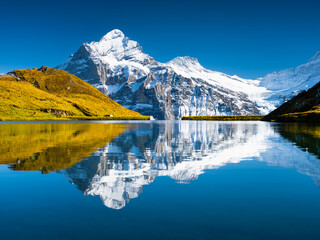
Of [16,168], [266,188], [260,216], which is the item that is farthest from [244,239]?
[16,168]

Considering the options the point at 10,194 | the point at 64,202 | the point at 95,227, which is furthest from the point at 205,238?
the point at 10,194

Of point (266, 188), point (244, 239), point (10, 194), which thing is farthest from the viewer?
point (266, 188)

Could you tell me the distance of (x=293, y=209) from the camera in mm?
13125

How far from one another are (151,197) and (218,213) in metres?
3.94

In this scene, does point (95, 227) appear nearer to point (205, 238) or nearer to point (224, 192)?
point (205, 238)

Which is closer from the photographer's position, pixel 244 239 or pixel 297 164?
pixel 244 239

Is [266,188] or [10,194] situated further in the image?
[266,188]

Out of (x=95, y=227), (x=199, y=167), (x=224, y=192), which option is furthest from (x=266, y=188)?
(x=95, y=227)

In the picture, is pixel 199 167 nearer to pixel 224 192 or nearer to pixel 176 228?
pixel 224 192

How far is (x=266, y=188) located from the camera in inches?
674

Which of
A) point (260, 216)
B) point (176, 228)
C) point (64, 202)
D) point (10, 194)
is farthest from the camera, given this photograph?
point (10, 194)

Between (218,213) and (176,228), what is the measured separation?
262 cm

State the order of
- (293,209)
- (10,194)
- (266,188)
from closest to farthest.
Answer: (293,209) → (10,194) → (266,188)

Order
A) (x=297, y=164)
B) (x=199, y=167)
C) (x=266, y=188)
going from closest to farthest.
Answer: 1. (x=266, y=188)
2. (x=199, y=167)
3. (x=297, y=164)
